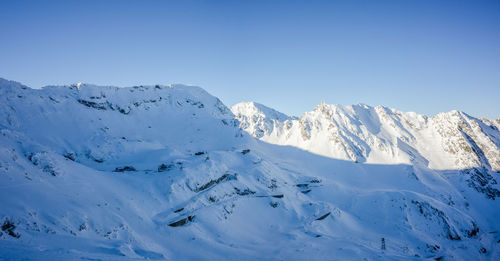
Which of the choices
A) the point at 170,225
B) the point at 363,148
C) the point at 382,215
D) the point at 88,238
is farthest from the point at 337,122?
the point at 88,238

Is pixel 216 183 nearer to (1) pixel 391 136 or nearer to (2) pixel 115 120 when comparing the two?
(2) pixel 115 120

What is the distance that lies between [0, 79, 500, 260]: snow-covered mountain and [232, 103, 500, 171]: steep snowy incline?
620 millimetres

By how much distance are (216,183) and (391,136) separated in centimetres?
8415

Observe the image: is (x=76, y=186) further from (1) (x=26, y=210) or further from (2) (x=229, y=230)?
(2) (x=229, y=230)

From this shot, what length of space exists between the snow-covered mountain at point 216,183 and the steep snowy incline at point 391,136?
2.03 ft

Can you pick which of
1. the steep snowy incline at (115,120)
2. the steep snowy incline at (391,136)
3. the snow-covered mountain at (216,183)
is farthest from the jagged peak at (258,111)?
the steep snowy incline at (115,120)

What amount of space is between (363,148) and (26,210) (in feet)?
304

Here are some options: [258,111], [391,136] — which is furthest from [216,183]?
[258,111]

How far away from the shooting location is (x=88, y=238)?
21.2 metres

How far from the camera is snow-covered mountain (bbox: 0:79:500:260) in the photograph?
24.2 m

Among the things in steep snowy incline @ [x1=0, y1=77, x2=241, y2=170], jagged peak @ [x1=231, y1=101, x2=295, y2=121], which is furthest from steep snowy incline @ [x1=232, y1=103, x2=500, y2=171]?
steep snowy incline @ [x1=0, y1=77, x2=241, y2=170]

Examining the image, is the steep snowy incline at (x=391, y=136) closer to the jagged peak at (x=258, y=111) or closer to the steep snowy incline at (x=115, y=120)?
the jagged peak at (x=258, y=111)

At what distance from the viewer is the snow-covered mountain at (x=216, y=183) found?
24.2 m

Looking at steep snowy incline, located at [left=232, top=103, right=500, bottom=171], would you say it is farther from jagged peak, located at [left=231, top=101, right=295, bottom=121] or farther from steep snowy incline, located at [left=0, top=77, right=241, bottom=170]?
steep snowy incline, located at [left=0, top=77, right=241, bottom=170]
